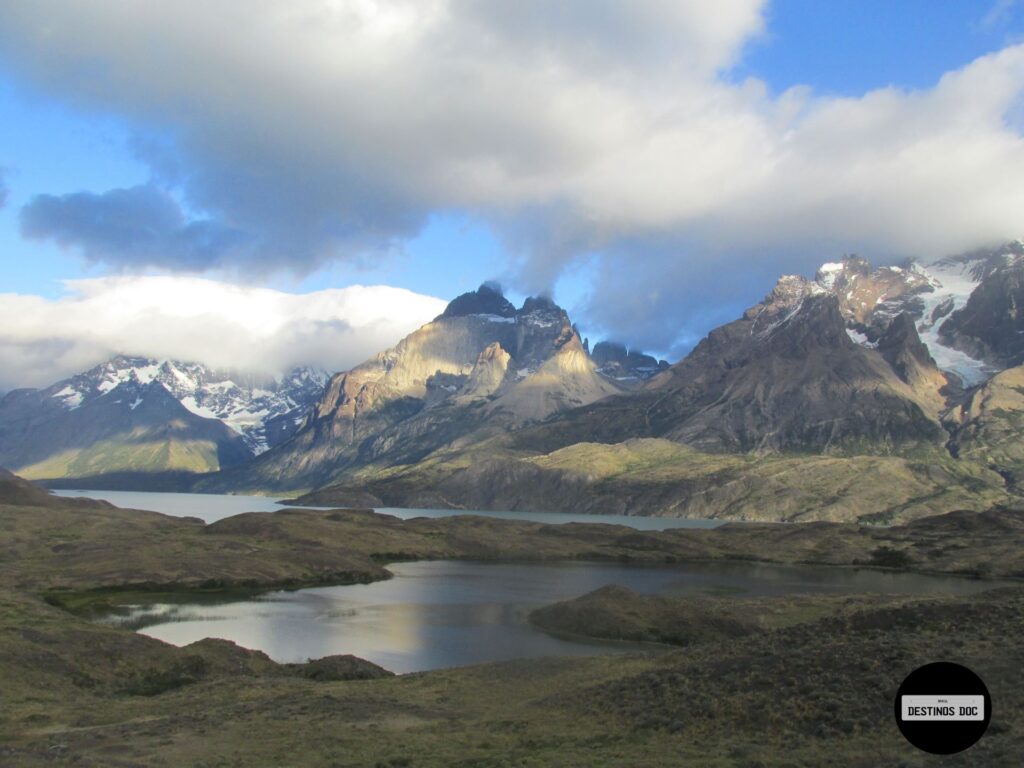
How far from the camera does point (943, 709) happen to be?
1997cm

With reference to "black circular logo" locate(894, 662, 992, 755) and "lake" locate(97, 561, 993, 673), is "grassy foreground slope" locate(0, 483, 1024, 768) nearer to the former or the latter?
"black circular logo" locate(894, 662, 992, 755)

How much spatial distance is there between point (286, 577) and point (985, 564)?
15550 centimetres

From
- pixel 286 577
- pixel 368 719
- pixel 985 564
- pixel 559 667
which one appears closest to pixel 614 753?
pixel 368 719

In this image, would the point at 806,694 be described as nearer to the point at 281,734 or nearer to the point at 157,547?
the point at 281,734

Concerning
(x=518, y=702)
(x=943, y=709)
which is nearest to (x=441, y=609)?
(x=518, y=702)

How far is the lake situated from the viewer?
87.6m

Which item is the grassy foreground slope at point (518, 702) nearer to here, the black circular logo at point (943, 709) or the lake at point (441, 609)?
the black circular logo at point (943, 709)

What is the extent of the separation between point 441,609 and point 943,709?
101 meters

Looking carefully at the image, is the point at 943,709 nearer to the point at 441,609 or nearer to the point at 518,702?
the point at 518,702

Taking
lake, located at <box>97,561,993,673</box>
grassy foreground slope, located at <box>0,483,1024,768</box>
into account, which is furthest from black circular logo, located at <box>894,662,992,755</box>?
lake, located at <box>97,561,993,673</box>

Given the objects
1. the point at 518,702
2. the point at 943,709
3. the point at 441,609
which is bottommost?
the point at 441,609

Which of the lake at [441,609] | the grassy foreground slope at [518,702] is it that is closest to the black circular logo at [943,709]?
the grassy foreground slope at [518,702]

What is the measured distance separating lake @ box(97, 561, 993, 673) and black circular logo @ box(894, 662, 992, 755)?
62.1m

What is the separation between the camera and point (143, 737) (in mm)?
44938
